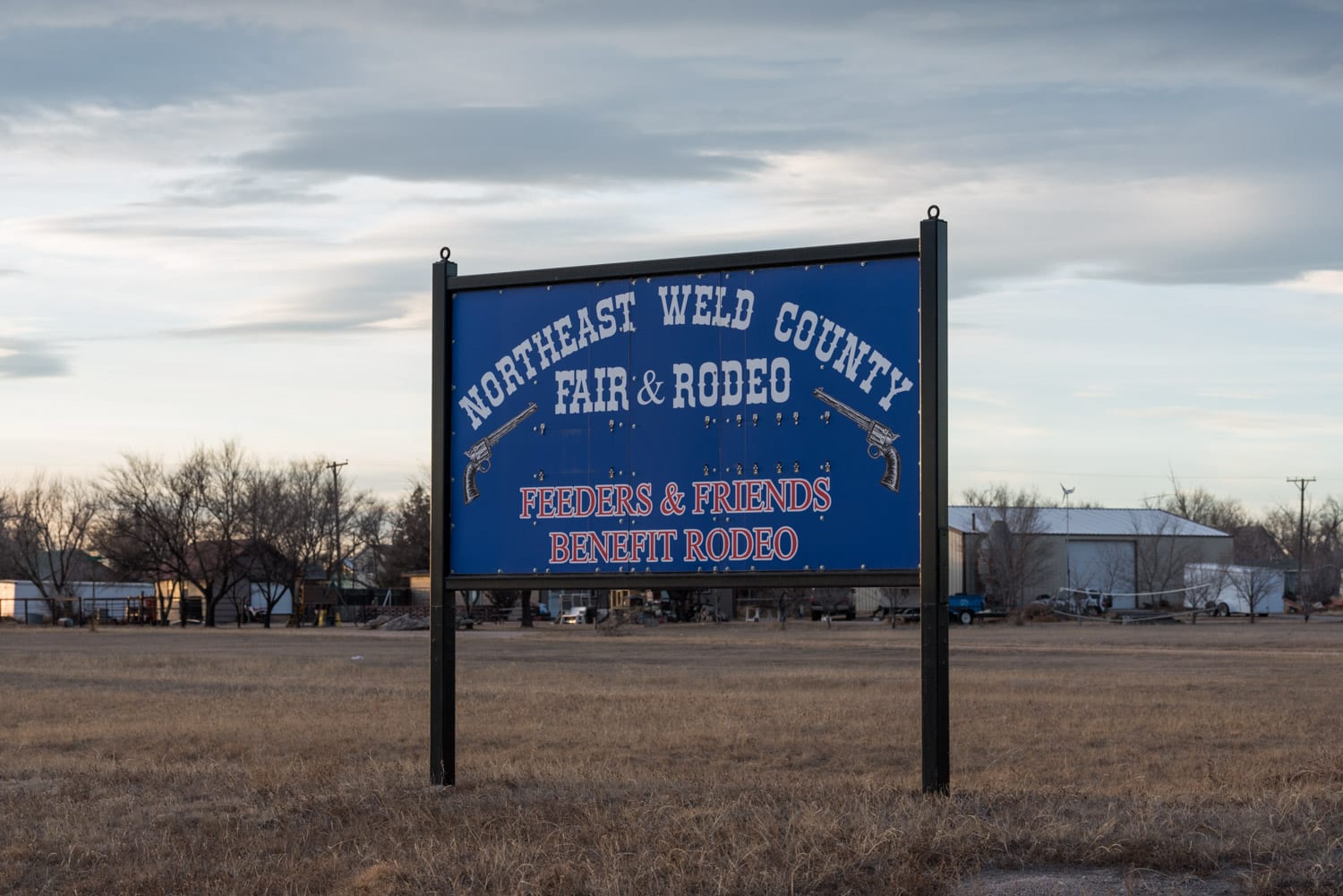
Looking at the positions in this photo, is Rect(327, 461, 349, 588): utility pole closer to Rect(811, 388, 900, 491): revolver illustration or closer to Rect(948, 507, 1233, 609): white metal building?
Rect(948, 507, 1233, 609): white metal building

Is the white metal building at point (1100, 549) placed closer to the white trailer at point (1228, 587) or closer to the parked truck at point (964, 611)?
the white trailer at point (1228, 587)

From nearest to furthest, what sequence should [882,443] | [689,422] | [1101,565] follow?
[882,443] → [689,422] → [1101,565]

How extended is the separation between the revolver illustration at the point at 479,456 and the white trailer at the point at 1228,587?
265ft

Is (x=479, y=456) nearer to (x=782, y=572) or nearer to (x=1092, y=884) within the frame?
(x=782, y=572)

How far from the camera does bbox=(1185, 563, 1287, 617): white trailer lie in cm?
8575

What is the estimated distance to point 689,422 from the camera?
9102mm

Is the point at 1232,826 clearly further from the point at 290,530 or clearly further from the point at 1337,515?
the point at 1337,515

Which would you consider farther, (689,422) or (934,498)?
(689,422)

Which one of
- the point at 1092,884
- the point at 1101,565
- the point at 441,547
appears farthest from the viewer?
the point at 1101,565

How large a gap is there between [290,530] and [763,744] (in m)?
83.3

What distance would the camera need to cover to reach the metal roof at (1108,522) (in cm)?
10438

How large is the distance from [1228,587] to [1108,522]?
18020mm

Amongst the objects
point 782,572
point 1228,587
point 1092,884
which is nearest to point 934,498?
point 782,572

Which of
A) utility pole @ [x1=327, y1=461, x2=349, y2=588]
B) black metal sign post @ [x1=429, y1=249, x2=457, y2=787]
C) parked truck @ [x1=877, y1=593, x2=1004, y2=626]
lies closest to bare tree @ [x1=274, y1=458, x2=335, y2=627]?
utility pole @ [x1=327, y1=461, x2=349, y2=588]
